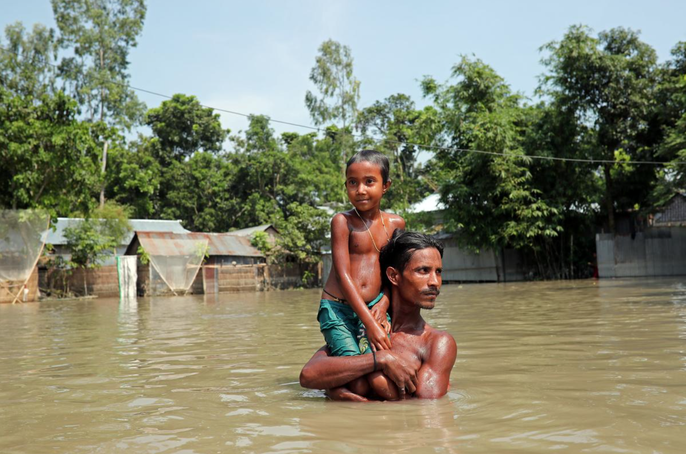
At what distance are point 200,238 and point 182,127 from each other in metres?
14.8

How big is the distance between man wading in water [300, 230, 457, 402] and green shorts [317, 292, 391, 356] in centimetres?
8

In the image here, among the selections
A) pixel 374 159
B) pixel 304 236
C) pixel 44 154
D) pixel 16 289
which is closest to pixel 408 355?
pixel 374 159

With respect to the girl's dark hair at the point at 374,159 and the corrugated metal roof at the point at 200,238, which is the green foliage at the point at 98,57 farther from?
the girl's dark hair at the point at 374,159

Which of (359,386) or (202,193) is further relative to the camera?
(202,193)

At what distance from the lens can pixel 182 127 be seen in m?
40.0

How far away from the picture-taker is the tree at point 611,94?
23.9 metres

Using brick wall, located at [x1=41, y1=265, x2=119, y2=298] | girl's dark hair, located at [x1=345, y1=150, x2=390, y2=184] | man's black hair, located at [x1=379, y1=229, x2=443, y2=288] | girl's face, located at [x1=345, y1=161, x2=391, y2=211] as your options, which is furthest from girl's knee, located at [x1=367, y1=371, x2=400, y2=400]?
brick wall, located at [x1=41, y1=265, x2=119, y2=298]

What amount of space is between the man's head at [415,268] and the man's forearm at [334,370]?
1.44ft

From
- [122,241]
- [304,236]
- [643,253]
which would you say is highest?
[122,241]

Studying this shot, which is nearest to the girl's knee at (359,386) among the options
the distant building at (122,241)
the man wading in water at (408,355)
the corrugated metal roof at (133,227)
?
the man wading in water at (408,355)

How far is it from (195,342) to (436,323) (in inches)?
123

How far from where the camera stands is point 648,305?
31.1 ft

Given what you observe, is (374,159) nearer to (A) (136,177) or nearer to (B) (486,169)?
(B) (486,169)

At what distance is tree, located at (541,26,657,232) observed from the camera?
23906 millimetres
